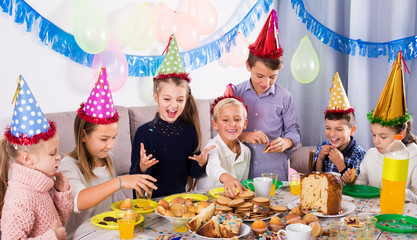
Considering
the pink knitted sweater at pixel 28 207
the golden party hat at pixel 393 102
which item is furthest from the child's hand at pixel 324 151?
the pink knitted sweater at pixel 28 207

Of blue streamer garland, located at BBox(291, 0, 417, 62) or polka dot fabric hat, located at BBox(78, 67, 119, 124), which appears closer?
polka dot fabric hat, located at BBox(78, 67, 119, 124)

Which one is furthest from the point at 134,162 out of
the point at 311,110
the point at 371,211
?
the point at 311,110

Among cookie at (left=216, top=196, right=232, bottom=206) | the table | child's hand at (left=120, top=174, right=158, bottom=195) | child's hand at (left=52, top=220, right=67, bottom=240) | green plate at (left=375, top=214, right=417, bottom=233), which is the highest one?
child's hand at (left=120, top=174, right=158, bottom=195)

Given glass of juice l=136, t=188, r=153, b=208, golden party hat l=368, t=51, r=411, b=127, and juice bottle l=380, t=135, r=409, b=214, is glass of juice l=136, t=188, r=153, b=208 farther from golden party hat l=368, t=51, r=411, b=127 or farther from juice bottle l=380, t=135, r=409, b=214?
golden party hat l=368, t=51, r=411, b=127

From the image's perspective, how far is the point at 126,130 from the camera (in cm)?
316

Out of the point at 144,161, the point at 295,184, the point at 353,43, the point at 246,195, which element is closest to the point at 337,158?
the point at 295,184

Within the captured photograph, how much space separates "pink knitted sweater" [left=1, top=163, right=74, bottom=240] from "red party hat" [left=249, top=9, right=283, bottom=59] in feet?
4.89

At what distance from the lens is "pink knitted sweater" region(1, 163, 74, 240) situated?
1521 mm

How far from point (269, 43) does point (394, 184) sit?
1.21 meters

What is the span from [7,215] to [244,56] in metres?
3.16

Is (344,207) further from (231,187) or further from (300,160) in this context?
(300,160)

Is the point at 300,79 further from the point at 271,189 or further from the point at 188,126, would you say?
the point at 271,189

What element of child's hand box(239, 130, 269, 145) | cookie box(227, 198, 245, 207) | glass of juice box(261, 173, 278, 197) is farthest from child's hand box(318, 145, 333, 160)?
cookie box(227, 198, 245, 207)

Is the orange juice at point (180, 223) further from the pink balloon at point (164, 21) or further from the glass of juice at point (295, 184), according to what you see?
the pink balloon at point (164, 21)
